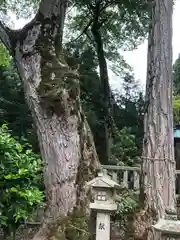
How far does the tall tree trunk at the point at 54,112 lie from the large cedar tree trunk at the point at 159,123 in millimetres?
941

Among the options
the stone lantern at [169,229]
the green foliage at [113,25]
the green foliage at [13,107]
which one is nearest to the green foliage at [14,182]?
the stone lantern at [169,229]

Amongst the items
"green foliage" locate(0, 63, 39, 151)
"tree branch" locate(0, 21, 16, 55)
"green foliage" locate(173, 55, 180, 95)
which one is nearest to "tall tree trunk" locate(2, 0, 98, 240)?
"tree branch" locate(0, 21, 16, 55)

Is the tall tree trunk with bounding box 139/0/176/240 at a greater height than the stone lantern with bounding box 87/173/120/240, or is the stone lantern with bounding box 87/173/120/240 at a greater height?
the tall tree trunk with bounding box 139/0/176/240

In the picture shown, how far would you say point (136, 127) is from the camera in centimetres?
984

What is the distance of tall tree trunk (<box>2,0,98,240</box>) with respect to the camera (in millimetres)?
4539

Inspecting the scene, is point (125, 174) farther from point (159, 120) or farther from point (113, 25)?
point (113, 25)

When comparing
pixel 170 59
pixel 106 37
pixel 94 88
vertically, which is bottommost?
pixel 170 59

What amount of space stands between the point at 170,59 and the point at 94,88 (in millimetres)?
5277

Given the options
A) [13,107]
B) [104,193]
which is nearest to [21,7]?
[13,107]

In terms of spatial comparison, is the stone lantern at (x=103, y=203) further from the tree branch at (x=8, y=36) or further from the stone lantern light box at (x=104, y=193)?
the tree branch at (x=8, y=36)

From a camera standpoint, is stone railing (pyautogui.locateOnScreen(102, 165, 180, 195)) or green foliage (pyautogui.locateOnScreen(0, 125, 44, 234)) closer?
green foliage (pyautogui.locateOnScreen(0, 125, 44, 234))

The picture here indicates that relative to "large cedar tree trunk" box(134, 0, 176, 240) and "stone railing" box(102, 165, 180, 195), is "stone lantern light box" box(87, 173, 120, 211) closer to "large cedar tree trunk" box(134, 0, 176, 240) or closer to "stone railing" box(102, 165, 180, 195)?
"large cedar tree trunk" box(134, 0, 176, 240)

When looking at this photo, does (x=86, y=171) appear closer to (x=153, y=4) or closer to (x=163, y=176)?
(x=163, y=176)

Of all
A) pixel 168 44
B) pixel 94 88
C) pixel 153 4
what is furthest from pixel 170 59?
pixel 94 88
